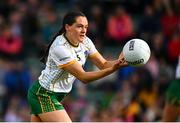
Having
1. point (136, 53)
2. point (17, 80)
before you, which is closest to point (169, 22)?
point (17, 80)

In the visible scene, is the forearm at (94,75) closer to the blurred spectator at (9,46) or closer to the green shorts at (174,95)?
the green shorts at (174,95)

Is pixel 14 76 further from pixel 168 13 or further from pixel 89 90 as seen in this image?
pixel 168 13

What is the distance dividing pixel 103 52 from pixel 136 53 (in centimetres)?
761

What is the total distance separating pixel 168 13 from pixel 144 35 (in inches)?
29.0

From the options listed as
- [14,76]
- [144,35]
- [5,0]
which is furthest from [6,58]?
[144,35]

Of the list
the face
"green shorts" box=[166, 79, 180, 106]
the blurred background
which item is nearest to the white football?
the face

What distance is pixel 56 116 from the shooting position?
8.25 meters

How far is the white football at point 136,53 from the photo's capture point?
25.2ft

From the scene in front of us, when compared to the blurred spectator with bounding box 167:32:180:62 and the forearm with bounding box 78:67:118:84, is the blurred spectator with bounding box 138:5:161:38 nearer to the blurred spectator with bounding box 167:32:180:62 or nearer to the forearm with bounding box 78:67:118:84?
the blurred spectator with bounding box 167:32:180:62

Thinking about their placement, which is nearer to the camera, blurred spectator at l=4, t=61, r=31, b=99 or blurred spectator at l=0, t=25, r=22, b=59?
blurred spectator at l=4, t=61, r=31, b=99

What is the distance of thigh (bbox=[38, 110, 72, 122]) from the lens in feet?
26.9

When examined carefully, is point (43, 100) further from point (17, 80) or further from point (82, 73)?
point (17, 80)

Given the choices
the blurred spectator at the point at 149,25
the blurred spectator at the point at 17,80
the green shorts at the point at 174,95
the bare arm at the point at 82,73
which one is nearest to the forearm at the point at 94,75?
the bare arm at the point at 82,73

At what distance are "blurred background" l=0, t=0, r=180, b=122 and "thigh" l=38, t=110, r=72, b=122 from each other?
4.21 meters
